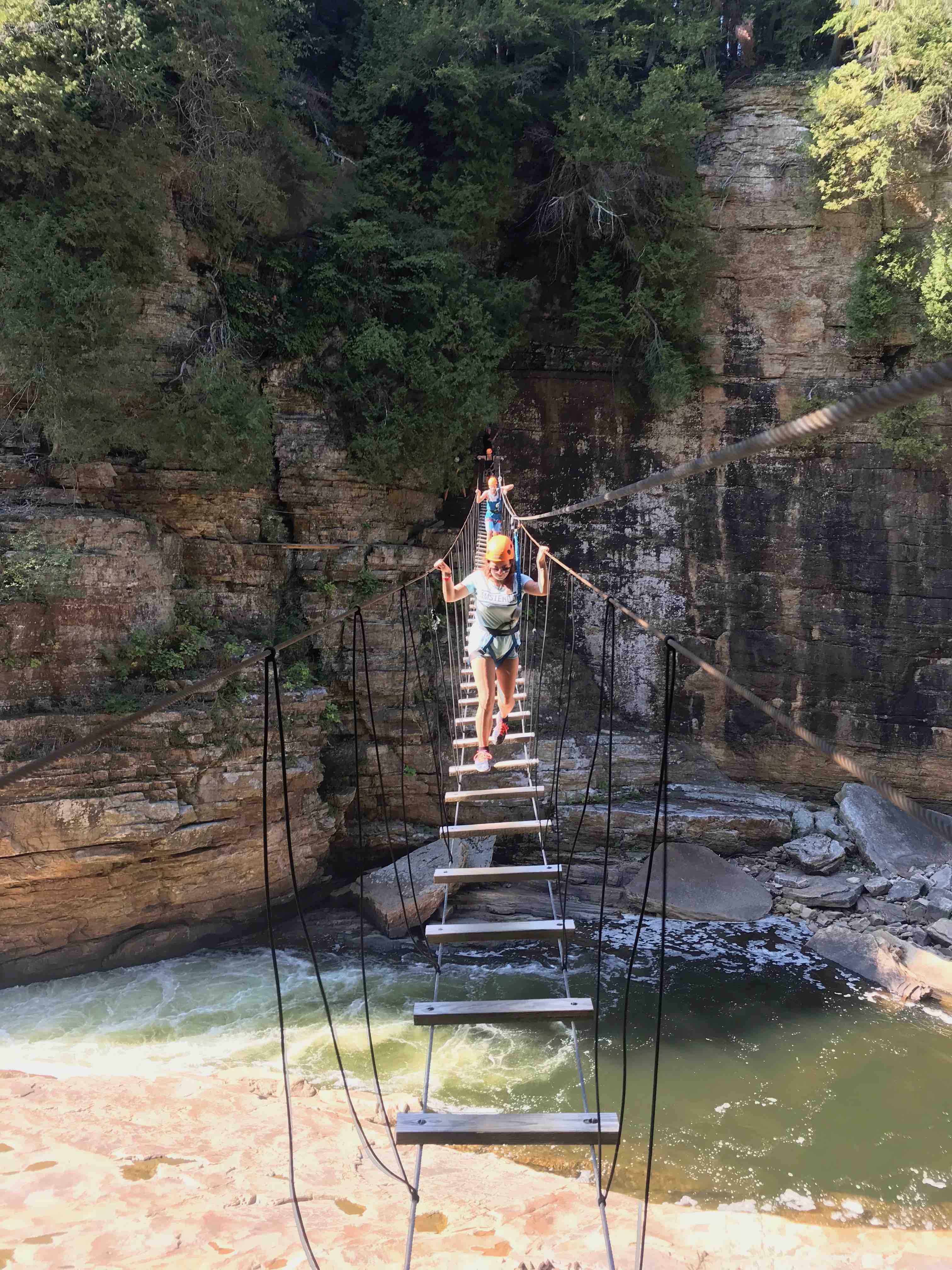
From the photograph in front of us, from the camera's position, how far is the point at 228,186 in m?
6.47

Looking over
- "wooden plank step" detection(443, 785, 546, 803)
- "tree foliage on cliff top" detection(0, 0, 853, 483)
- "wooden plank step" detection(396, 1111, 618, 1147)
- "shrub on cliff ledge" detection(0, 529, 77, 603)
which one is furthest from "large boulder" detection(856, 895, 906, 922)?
"shrub on cliff ledge" detection(0, 529, 77, 603)

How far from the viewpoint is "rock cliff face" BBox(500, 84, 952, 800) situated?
26.5ft

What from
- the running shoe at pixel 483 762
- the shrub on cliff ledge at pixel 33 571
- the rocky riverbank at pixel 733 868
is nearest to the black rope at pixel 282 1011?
the running shoe at pixel 483 762

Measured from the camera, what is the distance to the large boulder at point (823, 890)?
22.4 feet

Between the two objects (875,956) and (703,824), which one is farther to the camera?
(703,824)

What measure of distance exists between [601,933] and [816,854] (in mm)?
5281

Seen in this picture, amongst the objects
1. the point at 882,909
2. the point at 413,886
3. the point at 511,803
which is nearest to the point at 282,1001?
the point at 413,886

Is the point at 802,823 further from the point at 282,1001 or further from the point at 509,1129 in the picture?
the point at 509,1129

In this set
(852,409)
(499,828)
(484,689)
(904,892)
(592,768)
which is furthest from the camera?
(904,892)

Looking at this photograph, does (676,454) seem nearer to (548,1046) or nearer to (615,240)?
(615,240)

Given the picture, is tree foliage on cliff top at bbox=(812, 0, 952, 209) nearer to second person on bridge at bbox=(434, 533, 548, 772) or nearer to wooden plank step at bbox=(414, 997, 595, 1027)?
second person on bridge at bbox=(434, 533, 548, 772)

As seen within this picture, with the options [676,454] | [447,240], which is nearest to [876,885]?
[676,454]

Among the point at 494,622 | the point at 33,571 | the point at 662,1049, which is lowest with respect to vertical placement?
the point at 662,1049

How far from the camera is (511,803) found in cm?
774
